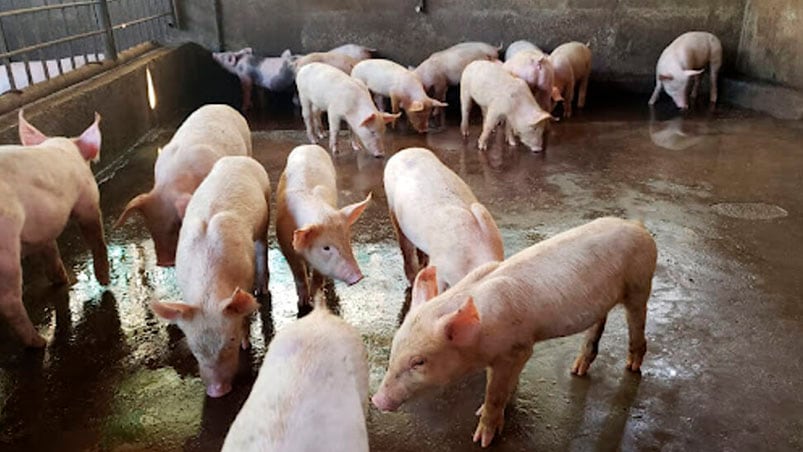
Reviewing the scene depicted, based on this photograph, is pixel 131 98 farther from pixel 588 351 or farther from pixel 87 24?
pixel 588 351

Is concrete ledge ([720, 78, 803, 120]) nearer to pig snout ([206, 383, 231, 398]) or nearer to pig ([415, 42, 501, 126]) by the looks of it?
pig ([415, 42, 501, 126])

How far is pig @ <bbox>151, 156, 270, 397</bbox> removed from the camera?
3078 mm

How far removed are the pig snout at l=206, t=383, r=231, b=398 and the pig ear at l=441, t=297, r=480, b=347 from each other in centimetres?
122

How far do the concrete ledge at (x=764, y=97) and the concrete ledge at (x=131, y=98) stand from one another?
25.3ft

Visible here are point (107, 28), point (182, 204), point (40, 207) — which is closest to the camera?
point (40, 207)

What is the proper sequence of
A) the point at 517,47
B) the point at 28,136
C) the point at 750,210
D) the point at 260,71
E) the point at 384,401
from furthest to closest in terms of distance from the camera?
the point at 260,71
the point at 517,47
the point at 750,210
the point at 28,136
the point at 384,401

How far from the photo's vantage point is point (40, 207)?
3.79m

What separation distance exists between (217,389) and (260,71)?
8505 millimetres

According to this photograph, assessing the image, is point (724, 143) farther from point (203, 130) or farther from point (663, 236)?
point (203, 130)

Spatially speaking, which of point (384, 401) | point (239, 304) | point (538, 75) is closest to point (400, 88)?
point (538, 75)

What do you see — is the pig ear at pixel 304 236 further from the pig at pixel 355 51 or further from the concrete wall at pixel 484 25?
the concrete wall at pixel 484 25

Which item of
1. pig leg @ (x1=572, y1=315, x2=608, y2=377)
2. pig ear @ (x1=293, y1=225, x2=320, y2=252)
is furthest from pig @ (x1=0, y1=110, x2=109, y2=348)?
pig leg @ (x1=572, y1=315, x2=608, y2=377)

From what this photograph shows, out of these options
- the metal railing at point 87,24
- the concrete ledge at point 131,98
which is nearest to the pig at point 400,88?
the concrete ledge at point 131,98

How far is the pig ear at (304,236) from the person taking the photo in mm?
3656
